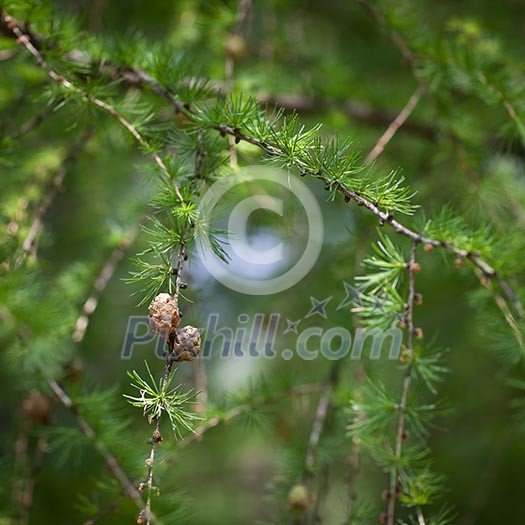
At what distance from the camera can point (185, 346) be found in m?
0.62

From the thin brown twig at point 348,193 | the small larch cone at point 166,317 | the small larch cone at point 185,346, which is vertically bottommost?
the small larch cone at point 185,346

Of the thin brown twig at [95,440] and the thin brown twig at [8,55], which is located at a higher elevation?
the thin brown twig at [8,55]

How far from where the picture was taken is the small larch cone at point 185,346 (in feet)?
2.01

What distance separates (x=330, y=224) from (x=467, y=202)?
2.08 ft

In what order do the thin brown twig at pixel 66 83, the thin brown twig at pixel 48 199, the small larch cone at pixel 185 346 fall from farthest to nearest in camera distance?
the thin brown twig at pixel 48 199 < the thin brown twig at pixel 66 83 < the small larch cone at pixel 185 346

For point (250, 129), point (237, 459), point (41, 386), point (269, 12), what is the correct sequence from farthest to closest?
point (237, 459) → point (269, 12) → point (41, 386) → point (250, 129)

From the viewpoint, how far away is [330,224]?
189 centimetres

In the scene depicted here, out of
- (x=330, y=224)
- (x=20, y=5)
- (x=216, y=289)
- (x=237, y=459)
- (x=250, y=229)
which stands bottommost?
(x=237, y=459)

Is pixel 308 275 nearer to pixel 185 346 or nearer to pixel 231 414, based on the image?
pixel 231 414

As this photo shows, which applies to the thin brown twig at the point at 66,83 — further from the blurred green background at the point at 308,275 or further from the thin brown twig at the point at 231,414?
the thin brown twig at the point at 231,414

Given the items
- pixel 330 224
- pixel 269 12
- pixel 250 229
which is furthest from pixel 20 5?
pixel 330 224

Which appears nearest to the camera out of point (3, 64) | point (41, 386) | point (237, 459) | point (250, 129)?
point (250, 129)

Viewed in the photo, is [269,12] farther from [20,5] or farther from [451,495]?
[451,495]

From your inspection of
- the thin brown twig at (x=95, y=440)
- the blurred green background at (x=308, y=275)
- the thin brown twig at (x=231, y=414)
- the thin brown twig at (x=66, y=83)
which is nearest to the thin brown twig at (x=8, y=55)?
the blurred green background at (x=308, y=275)
